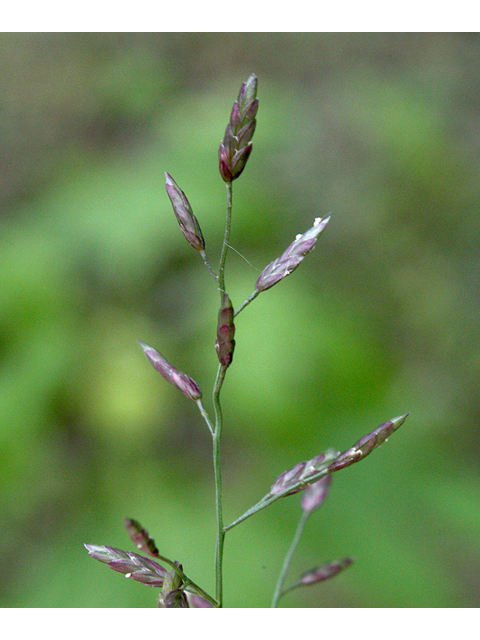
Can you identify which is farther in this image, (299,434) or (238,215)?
(238,215)

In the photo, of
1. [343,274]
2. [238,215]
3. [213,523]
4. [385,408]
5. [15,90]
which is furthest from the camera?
[15,90]

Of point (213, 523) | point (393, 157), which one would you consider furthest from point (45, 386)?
point (393, 157)

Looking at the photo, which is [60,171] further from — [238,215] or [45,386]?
[45,386]

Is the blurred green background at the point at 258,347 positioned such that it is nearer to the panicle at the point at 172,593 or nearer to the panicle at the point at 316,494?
the panicle at the point at 316,494

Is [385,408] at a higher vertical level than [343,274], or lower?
lower

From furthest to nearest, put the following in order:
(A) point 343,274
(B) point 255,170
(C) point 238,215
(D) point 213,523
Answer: (B) point 255,170 → (A) point 343,274 → (C) point 238,215 → (D) point 213,523

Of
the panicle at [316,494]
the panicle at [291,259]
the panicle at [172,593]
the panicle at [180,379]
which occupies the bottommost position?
the panicle at [316,494]

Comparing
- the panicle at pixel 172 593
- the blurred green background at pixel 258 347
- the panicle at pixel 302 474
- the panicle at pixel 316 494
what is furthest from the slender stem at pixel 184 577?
the blurred green background at pixel 258 347
